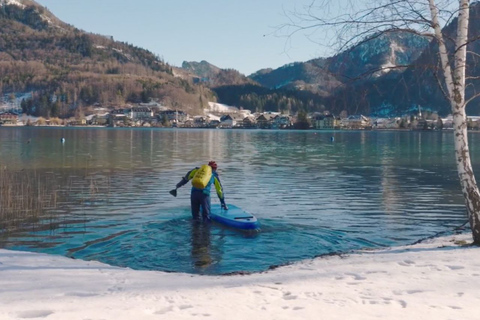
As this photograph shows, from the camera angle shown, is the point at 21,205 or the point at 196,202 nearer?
the point at 196,202

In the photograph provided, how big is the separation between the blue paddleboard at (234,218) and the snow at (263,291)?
5.76 m

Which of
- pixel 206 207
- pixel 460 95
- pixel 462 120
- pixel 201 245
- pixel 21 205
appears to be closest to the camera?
pixel 460 95

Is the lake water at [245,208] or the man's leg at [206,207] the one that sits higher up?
the man's leg at [206,207]

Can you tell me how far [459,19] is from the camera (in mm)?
11281

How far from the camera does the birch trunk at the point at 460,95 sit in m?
11.2

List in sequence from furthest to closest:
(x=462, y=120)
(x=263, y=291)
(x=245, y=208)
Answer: (x=245, y=208) → (x=462, y=120) → (x=263, y=291)

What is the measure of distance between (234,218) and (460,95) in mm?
8716

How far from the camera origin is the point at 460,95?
447 inches

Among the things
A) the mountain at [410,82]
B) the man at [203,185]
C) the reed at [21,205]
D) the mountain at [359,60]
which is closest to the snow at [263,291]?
the mountain at [410,82]

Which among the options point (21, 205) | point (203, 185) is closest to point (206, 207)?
point (203, 185)

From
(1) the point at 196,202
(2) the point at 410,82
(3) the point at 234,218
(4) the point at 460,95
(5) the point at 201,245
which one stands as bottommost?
(5) the point at 201,245

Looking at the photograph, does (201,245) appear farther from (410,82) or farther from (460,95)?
(460,95)

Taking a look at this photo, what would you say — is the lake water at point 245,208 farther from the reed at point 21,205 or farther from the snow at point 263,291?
the snow at point 263,291

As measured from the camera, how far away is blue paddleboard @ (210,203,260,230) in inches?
663
